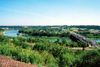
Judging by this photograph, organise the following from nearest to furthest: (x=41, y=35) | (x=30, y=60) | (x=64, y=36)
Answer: (x=30, y=60), (x=64, y=36), (x=41, y=35)

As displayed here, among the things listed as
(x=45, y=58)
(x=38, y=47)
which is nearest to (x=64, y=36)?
(x=38, y=47)

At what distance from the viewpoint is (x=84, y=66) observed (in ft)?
24.5

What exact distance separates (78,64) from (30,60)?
490 centimetres

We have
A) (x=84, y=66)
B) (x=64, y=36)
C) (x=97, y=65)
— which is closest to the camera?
(x=97, y=65)

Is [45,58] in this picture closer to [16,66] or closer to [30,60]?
[30,60]

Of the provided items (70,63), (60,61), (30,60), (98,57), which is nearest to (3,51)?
(30,60)

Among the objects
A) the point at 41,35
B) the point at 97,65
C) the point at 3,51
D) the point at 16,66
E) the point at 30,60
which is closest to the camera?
the point at 16,66

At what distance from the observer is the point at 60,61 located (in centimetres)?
852

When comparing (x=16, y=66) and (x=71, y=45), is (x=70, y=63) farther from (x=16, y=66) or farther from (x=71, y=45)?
(x=71, y=45)

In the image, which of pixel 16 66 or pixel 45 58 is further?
pixel 45 58

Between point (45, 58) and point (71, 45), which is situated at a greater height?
point (45, 58)

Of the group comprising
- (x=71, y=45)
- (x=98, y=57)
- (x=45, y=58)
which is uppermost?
(x=98, y=57)

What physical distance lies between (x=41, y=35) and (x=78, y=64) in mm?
45966

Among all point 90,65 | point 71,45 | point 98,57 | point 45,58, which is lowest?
point 71,45
